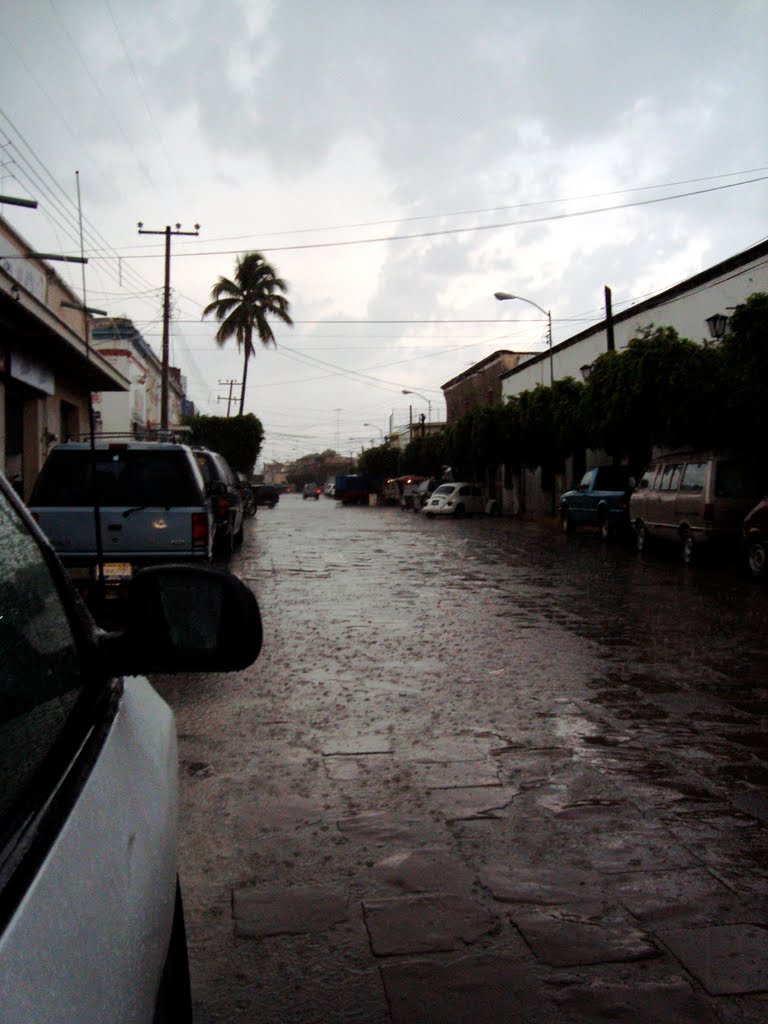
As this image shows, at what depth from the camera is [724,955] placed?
9.74 ft

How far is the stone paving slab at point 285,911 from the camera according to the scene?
3158mm

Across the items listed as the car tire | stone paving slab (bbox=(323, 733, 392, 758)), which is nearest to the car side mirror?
the car tire

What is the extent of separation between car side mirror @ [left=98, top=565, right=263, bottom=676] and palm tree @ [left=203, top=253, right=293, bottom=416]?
4867 cm

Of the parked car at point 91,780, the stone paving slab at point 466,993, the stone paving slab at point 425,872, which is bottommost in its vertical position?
the stone paving slab at point 466,993

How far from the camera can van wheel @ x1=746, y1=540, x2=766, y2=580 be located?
13.9 meters

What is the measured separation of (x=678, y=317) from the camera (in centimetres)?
2848

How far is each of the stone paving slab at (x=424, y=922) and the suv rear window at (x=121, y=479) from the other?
676cm

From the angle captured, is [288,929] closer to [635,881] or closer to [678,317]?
[635,881]

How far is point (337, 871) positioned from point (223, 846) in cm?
52

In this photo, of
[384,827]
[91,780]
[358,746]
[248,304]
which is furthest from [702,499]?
[248,304]

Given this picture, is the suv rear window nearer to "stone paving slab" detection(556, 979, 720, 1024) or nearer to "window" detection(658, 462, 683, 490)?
"stone paving slab" detection(556, 979, 720, 1024)

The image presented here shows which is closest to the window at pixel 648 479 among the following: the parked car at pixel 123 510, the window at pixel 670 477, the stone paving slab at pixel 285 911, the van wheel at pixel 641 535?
the window at pixel 670 477

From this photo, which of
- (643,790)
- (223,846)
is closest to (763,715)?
(643,790)

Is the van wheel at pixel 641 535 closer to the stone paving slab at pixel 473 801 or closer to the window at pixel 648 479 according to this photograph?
the window at pixel 648 479
